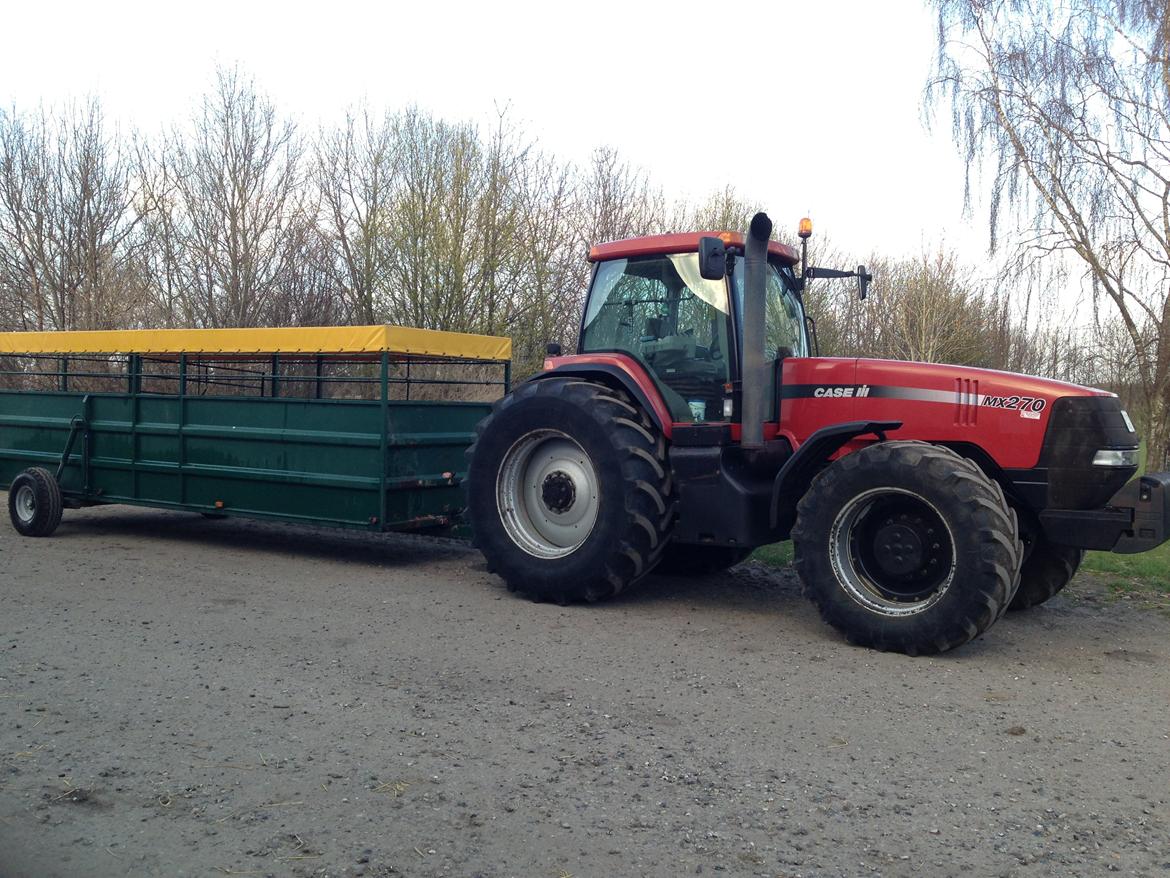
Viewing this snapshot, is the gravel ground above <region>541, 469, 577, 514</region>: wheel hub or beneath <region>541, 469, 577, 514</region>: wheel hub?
beneath

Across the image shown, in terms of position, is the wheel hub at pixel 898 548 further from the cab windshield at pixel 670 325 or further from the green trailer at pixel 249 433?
the green trailer at pixel 249 433

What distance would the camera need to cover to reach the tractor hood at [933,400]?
623 centimetres

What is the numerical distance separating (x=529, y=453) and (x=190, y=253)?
1454cm

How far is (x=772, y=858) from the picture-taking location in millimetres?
3457

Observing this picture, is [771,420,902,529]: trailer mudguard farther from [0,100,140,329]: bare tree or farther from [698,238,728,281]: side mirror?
[0,100,140,329]: bare tree

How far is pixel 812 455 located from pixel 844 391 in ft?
1.72

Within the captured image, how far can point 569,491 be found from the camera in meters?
7.69

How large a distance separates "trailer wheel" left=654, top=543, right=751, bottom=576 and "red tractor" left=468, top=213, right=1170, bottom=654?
0.02 m

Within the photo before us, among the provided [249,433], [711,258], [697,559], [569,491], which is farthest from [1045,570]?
[249,433]

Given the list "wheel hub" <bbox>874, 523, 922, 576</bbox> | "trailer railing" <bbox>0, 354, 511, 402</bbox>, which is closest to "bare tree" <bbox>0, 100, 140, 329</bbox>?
"trailer railing" <bbox>0, 354, 511, 402</bbox>

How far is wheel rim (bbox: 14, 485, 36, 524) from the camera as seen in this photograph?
10531 millimetres

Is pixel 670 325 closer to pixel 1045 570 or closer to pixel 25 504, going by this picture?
pixel 1045 570

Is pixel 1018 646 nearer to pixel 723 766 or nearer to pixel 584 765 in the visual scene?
pixel 723 766

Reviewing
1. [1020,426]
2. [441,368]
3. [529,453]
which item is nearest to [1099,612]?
[1020,426]
